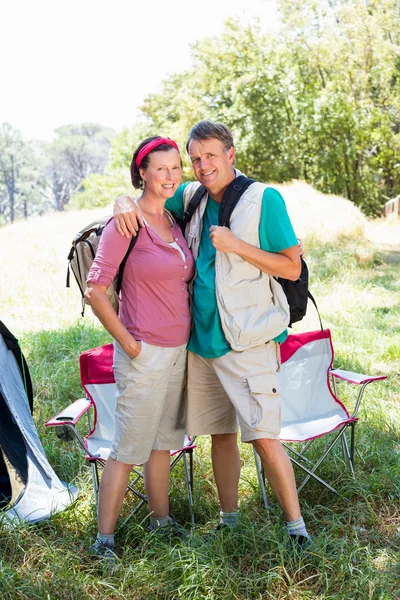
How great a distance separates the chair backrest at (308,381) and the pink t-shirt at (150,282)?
117 centimetres

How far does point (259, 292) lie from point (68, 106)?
79305 mm

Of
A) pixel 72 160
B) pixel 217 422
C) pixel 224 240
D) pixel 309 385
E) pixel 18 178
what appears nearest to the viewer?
pixel 224 240

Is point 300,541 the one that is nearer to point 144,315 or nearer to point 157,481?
point 157,481

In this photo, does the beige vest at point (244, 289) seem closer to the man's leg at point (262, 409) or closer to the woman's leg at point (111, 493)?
the man's leg at point (262, 409)

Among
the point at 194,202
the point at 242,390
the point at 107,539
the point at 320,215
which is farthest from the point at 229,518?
the point at 320,215

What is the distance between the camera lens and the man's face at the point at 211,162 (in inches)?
105

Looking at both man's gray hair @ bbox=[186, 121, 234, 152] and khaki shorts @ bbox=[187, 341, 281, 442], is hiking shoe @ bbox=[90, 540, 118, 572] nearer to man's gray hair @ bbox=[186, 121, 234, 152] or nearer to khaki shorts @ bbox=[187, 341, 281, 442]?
khaki shorts @ bbox=[187, 341, 281, 442]

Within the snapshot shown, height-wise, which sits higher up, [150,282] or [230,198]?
[230,198]

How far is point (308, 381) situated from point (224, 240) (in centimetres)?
149

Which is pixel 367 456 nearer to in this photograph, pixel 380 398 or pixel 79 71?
pixel 380 398

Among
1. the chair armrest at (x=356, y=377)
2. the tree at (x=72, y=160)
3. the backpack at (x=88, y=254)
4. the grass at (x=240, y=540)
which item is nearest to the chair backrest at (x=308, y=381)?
the chair armrest at (x=356, y=377)

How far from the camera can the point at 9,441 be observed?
3.28m

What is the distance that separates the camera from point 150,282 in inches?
104

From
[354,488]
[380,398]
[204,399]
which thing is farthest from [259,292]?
[380,398]
